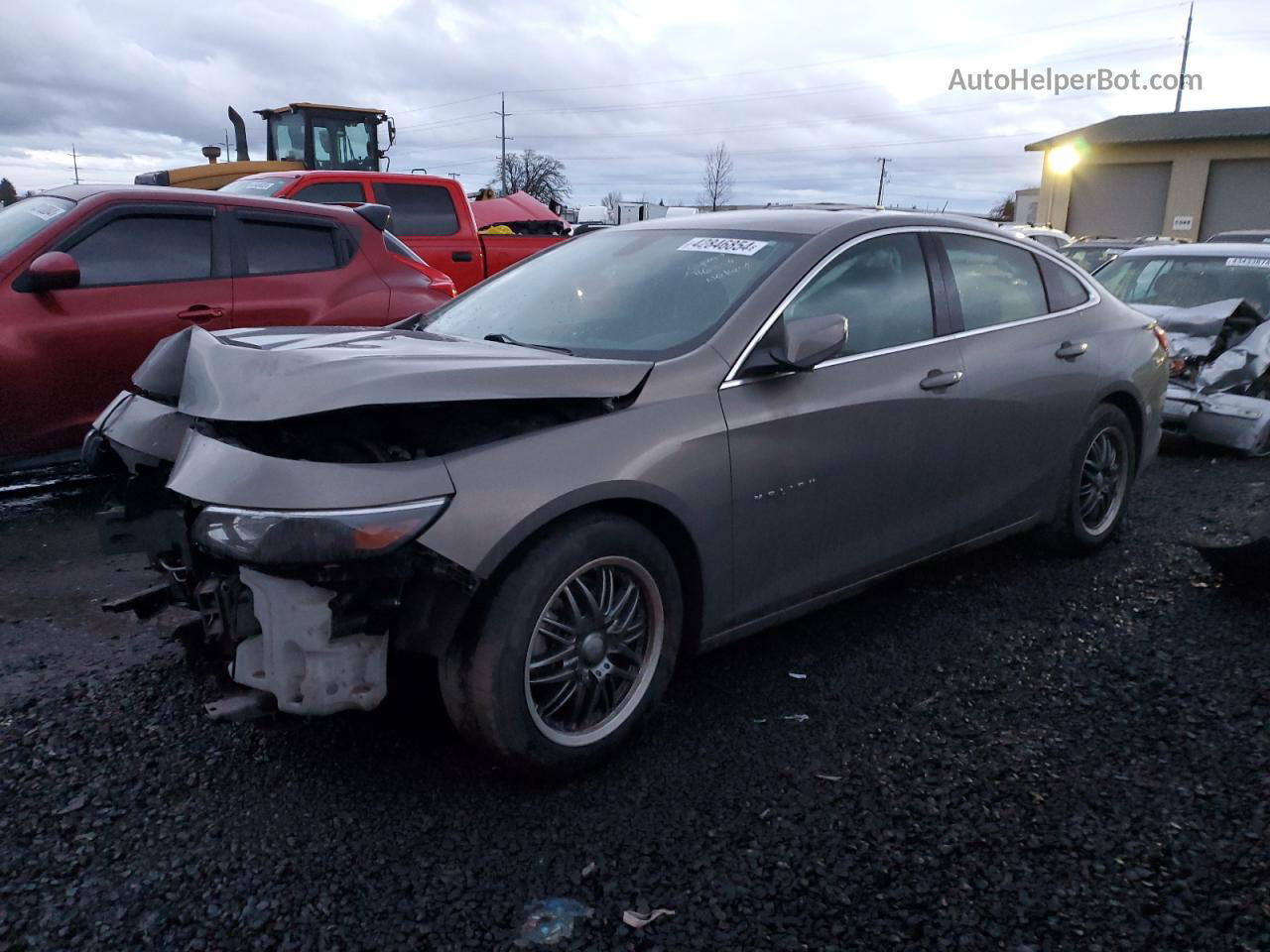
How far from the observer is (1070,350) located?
4.55m

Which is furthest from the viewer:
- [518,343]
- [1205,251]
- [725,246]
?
[1205,251]

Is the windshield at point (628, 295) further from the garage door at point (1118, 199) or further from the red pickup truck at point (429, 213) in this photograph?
the garage door at point (1118, 199)

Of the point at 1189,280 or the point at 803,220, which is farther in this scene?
the point at 1189,280

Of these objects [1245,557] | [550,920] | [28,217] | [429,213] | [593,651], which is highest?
[429,213]

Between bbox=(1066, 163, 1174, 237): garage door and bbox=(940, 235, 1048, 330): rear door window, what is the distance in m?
34.5

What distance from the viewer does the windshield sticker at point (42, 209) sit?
570 cm

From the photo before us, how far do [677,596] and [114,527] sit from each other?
1.76m

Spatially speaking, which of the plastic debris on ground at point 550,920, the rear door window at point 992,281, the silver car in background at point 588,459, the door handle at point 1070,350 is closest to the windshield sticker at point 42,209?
the silver car in background at point 588,459

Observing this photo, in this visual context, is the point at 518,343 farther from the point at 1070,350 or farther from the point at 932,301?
the point at 1070,350

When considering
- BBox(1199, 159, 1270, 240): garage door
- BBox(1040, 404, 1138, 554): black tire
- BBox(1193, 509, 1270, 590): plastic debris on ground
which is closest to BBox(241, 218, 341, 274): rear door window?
BBox(1040, 404, 1138, 554): black tire

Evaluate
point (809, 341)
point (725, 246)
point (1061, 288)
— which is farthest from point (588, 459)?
point (1061, 288)

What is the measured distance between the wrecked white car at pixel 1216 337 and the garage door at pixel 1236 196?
1098 inches

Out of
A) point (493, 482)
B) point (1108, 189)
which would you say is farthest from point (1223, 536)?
point (1108, 189)

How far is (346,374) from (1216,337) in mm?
7369
